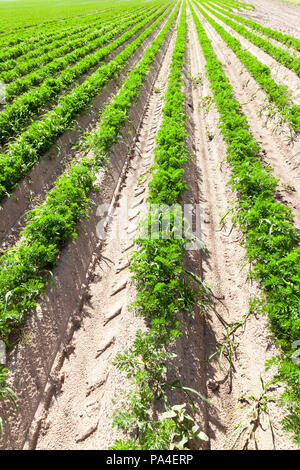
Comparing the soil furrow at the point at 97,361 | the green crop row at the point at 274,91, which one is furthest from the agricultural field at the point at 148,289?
the green crop row at the point at 274,91

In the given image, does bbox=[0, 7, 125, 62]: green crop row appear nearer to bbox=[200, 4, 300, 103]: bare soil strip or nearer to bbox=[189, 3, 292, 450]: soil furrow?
bbox=[200, 4, 300, 103]: bare soil strip

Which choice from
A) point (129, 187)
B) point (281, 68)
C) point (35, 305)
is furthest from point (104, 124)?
point (281, 68)

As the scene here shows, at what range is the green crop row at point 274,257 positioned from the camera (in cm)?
339

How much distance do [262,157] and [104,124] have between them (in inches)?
245

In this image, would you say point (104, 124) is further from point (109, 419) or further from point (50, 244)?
point (109, 419)

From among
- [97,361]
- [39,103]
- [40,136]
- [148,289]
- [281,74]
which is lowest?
[97,361]

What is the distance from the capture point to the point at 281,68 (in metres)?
14.5

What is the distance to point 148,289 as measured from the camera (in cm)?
451

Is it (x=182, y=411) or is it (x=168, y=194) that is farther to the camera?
(x=168, y=194)

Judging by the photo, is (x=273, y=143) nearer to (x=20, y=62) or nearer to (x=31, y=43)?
(x=20, y=62)

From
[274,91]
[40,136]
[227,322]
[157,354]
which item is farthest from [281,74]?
[157,354]

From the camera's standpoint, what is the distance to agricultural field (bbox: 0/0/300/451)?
3.54 m
